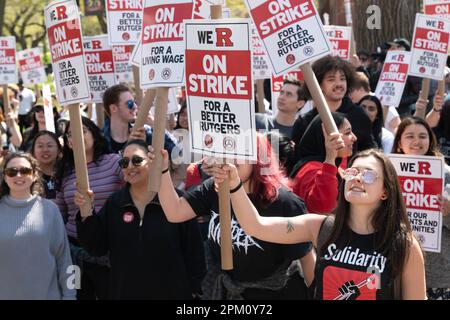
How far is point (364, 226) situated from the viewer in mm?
3770

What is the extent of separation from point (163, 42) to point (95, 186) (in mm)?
1273

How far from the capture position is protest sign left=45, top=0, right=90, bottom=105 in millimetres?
5270

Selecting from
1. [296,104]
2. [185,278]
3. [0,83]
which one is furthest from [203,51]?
[0,83]

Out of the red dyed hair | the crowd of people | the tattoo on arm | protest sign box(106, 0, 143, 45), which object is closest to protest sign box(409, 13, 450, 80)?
the crowd of people

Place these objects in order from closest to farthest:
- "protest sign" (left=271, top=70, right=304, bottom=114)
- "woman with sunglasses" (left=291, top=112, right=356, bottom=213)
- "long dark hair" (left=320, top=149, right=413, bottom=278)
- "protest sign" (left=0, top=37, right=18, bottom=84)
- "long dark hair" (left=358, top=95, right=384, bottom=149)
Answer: "long dark hair" (left=320, top=149, right=413, bottom=278) → "woman with sunglasses" (left=291, top=112, right=356, bottom=213) → "long dark hair" (left=358, top=95, right=384, bottom=149) → "protest sign" (left=271, top=70, right=304, bottom=114) → "protest sign" (left=0, top=37, right=18, bottom=84)

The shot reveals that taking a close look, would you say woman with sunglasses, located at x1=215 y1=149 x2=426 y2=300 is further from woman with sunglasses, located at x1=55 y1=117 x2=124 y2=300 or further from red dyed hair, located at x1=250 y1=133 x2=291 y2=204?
woman with sunglasses, located at x1=55 y1=117 x2=124 y2=300

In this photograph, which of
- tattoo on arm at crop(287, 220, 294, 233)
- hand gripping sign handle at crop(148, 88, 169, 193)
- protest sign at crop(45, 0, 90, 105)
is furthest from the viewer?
protest sign at crop(45, 0, 90, 105)

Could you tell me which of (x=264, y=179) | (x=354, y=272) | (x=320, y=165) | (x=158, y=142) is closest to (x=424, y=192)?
(x=320, y=165)

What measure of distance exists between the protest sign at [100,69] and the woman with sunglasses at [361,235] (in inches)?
180

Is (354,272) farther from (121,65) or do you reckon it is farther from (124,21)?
(121,65)

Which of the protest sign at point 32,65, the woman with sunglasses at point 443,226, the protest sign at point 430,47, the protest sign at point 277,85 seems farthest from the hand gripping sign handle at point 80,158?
the protest sign at point 32,65

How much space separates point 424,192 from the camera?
5.07 meters

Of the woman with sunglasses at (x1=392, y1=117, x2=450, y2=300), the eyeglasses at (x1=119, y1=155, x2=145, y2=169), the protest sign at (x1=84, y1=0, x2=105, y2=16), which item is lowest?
the woman with sunglasses at (x1=392, y1=117, x2=450, y2=300)

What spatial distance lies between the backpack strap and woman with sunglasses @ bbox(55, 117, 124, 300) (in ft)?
6.78
